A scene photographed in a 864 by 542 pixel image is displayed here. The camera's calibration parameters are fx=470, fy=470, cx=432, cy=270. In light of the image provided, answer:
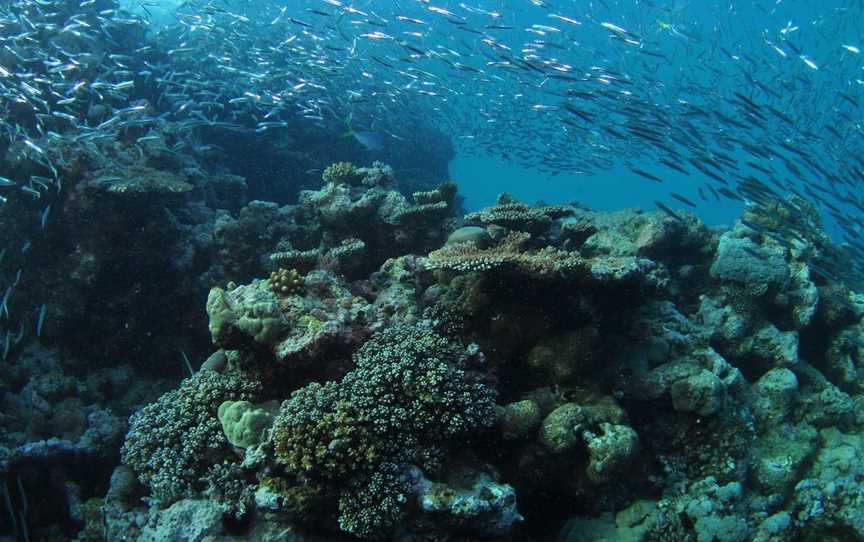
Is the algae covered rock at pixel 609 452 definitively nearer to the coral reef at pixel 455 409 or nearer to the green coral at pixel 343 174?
the coral reef at pixel 455 409

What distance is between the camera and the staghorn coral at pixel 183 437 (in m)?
4.67

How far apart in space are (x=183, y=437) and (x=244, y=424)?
938 millimetres

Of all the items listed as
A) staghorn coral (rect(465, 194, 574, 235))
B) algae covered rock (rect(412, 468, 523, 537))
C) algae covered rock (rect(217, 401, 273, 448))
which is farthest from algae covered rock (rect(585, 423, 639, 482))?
algae covered rock (rect(217, 401, 273, 448))

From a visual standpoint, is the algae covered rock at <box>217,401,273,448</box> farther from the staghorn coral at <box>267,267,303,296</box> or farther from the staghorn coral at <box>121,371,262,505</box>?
the staghorn coral at <box>267,267,303,296</box>

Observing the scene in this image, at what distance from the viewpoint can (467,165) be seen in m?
164

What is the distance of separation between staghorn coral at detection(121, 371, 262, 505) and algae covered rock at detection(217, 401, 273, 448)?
1.25ft

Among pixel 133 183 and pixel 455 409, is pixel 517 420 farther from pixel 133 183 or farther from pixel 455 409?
pixel 133 183

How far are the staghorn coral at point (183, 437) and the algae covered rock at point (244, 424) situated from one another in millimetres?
381

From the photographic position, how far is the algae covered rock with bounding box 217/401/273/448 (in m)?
4.50

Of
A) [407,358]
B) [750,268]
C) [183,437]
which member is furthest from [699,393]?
[183,437]

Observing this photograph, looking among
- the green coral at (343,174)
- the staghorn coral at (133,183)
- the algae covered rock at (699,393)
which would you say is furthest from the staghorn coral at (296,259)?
the algae covered rock at (699,393)

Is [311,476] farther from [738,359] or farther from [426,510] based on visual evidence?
[738,359]

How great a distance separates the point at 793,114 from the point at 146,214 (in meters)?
27.5

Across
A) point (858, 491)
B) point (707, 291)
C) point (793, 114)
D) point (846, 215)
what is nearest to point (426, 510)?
point (858, 491)
